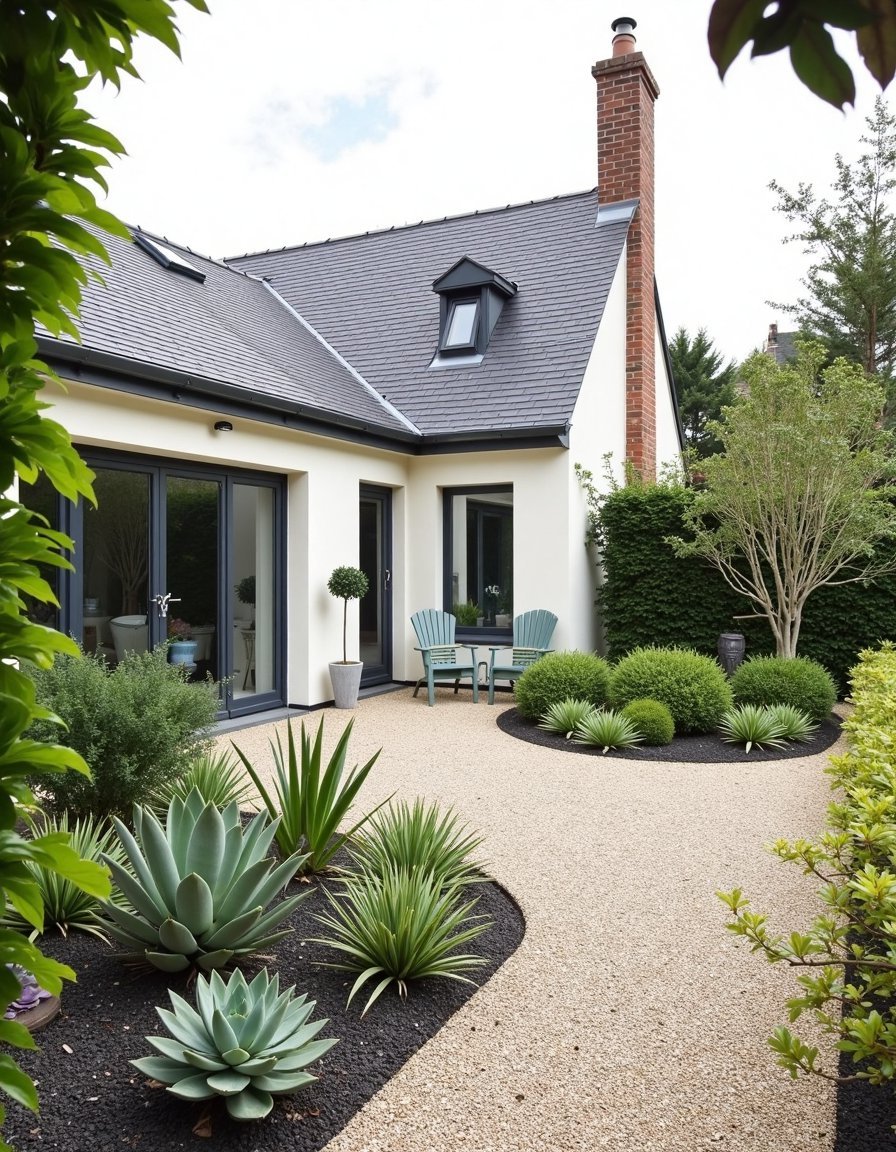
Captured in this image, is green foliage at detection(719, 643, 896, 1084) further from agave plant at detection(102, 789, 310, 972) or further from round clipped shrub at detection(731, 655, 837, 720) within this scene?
round clipped shrub at detection(731, 655, 837, 720)

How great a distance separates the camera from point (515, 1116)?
247 centimetres

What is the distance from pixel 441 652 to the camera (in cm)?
1023

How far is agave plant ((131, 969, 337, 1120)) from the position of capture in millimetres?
2320

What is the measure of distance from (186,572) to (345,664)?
2.11 m

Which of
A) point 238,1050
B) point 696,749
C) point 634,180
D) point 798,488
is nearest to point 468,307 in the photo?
point 634,180

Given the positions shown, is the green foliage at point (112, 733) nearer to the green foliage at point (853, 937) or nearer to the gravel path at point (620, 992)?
the gravel path at point (620, 992)

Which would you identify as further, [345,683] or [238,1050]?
[345,683]

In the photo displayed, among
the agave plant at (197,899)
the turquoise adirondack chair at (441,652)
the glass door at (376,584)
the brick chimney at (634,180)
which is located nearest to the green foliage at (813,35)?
the agave plant at (197,899)

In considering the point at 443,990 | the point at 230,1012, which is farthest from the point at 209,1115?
the point at 443,990

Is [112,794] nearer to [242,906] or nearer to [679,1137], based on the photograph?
[242,906]

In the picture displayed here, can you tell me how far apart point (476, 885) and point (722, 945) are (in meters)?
1.16

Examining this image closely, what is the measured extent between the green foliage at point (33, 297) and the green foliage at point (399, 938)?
2.06 m

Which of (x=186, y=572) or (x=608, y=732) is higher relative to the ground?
(x=186, y=572)

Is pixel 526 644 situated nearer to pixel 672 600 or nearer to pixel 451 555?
pixel 451 555
